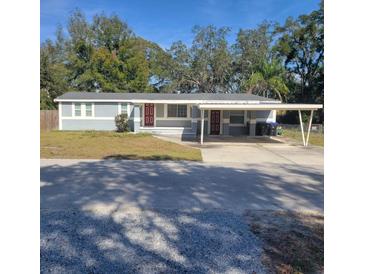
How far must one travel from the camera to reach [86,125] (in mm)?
21531

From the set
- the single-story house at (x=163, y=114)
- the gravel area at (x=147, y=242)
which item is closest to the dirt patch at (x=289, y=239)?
the gravel area at (x=147, y=242)

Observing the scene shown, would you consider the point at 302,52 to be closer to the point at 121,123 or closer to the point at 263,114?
the point at 263,114

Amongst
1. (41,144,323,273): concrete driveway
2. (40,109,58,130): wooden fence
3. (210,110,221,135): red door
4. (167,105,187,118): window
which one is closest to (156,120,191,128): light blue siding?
(167,105,187,118): window

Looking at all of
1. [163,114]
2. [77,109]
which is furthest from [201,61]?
[77,109]

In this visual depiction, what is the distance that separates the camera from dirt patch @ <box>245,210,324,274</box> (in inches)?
124

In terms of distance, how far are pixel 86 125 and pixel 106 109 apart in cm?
193

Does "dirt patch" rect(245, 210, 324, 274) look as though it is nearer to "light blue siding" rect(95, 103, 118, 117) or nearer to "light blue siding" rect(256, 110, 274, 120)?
"light blue siding" rect(256, 110, 274, 120)

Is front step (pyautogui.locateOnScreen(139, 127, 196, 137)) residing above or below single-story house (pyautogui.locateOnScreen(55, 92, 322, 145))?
below

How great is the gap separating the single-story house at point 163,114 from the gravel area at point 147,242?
47.2 ft

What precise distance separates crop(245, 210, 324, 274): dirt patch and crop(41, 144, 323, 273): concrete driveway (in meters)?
0.17

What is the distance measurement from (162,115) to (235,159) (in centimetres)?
1013
